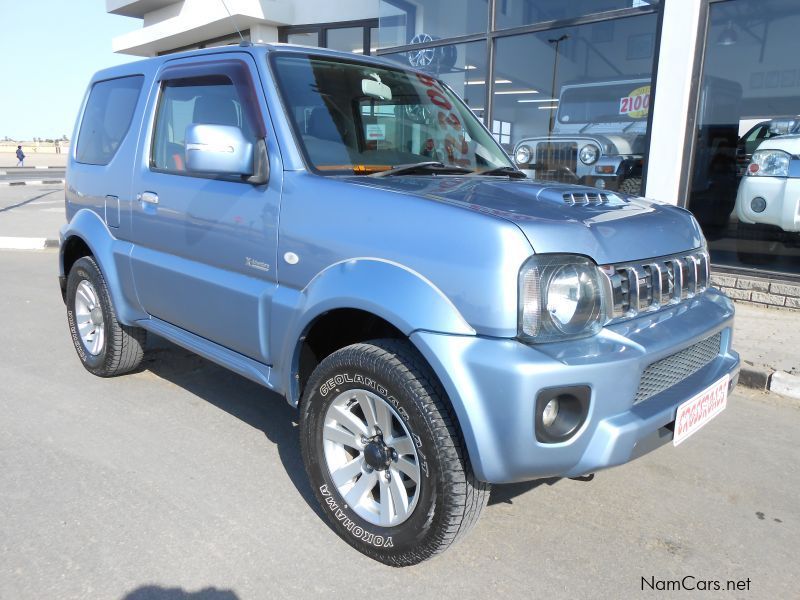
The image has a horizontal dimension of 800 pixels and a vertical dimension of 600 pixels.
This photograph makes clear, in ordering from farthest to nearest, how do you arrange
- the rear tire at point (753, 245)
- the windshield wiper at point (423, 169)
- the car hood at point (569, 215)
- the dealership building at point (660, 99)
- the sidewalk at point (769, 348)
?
the rear tire at point (753, 245) → the dealership building at point (660, 99) → the sidewalk at point (769, 348) → the windshield wiper at point (423, 169) → the car hood at point (569, 215)

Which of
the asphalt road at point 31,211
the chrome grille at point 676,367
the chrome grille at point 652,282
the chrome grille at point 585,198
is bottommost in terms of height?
the asphalt road at point 31,211

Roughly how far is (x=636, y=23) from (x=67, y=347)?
21.2ft

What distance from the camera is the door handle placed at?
3417mm

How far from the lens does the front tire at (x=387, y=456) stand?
2.15 meters

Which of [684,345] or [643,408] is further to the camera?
[684,345]

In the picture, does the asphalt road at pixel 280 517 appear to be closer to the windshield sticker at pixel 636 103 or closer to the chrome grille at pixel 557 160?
the windshield sticker at pixel 636 103

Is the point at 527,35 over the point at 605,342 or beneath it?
over

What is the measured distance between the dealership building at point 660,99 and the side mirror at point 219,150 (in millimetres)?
4275

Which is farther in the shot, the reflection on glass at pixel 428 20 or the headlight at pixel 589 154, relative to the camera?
the reflection on glass at pixel 428 20

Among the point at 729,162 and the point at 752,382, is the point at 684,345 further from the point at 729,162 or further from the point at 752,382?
the point at 729,162

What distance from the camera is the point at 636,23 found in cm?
686

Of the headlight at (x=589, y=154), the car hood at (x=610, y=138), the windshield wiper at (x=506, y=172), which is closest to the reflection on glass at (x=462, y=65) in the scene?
the car hood at (x=610, y=138)

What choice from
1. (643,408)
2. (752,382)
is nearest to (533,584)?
(643,408)

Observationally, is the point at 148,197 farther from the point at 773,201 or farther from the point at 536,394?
the point at 773,201
